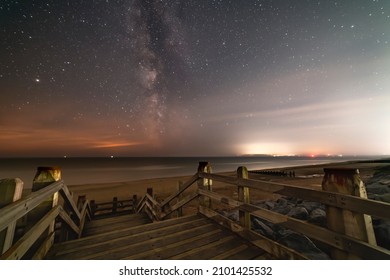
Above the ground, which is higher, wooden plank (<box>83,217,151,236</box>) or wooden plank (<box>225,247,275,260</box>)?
wooden plank (<box>225,247,275,260</box>)

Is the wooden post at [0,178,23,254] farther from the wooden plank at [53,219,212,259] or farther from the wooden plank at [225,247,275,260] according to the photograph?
the wooden plank at [225,247,275,260]

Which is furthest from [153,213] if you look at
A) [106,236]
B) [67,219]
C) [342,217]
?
[342,217]

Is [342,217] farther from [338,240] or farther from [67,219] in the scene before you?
[67,219]

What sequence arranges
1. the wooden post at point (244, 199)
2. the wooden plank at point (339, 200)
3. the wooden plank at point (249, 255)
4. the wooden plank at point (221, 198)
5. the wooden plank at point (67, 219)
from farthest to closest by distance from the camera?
the wooden plank at point (67, 219)
the wooden plank at point (221, 198)
the wooden post at point (244, 199)
the wooden plank at point (249, 255)
the wooden plank at point (339, 200)

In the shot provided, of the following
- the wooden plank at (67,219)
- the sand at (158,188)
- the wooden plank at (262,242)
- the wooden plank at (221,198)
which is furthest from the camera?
the sand at (158,188)

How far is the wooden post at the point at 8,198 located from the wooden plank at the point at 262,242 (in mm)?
3268

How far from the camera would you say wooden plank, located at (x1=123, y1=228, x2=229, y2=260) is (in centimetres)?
304

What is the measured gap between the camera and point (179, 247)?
10.8 ft

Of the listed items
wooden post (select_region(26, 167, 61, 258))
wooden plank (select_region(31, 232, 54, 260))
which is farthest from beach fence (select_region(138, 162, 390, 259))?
wooden post (select_region(26, 167, 61, 258))

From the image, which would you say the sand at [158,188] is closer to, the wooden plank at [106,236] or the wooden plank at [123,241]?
the wooden plank at [106,236]

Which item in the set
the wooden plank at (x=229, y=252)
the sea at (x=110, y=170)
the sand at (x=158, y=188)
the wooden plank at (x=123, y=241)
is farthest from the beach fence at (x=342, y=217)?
the sand at (x=158, y=188)

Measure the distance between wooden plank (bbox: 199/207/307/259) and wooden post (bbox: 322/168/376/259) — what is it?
2.05 ft

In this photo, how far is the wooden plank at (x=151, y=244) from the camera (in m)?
3.05

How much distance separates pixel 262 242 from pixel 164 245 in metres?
1.71
